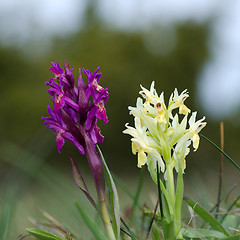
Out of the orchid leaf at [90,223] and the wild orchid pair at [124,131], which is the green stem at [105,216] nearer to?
the wild orchid pair at [124,131]

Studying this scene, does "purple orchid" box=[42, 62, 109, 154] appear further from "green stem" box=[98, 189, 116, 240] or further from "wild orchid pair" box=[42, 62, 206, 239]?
"green stem" box=[98, 189, 116, 240]

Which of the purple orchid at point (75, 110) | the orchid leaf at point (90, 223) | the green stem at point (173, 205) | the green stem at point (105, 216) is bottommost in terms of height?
the orchid leaf at point (90, 223)

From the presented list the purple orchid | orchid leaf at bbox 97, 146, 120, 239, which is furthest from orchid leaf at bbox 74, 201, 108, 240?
the purple orchid

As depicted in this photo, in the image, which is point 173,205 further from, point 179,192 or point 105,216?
point 105,216

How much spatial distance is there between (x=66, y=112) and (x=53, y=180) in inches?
14.0

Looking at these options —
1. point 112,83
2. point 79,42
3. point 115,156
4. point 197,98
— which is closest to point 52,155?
point 115,156

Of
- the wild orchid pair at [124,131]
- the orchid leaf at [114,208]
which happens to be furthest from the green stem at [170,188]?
the orchid leaf at [114,208]

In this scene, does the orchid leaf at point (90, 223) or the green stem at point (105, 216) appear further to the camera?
the green stem at point (105, 216)

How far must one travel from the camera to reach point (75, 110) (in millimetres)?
1185

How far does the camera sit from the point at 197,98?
10.5 m

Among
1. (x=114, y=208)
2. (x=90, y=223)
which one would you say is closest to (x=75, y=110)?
(x=114, y=208)

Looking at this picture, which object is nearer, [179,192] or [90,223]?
[90,223]

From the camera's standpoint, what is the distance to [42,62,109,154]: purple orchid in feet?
3.80

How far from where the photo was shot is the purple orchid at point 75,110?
3.80ft
